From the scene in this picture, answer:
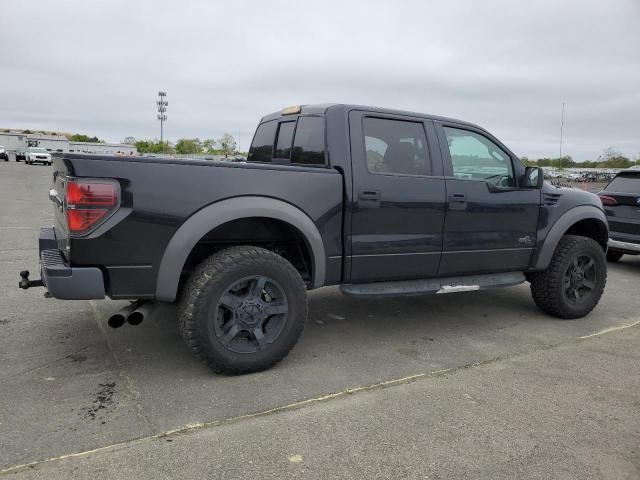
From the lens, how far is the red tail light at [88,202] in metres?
3.03

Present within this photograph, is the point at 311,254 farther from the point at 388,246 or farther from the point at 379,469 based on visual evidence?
the point at 379,469

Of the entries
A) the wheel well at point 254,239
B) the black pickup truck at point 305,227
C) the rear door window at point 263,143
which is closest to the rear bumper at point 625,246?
the black pickup truck at point 305,227

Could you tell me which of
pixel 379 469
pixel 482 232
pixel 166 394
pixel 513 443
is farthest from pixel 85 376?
pixel 482 232

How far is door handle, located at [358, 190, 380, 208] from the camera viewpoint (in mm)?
3893

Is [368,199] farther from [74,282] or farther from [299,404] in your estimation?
[74,282]

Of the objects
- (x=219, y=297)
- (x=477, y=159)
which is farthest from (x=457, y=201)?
(x=219, y=297)

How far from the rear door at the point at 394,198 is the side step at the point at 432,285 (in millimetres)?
66

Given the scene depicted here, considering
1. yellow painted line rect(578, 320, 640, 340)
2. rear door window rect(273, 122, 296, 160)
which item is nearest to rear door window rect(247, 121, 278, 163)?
rear door window rect(273, 122, 296, 160)

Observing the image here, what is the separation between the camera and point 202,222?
3314mm

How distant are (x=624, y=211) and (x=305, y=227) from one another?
616cm

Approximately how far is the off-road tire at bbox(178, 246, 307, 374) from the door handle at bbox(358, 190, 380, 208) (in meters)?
0.75

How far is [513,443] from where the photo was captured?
2789 mm

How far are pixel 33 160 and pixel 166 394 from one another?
44.4 m

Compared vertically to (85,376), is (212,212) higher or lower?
higher
